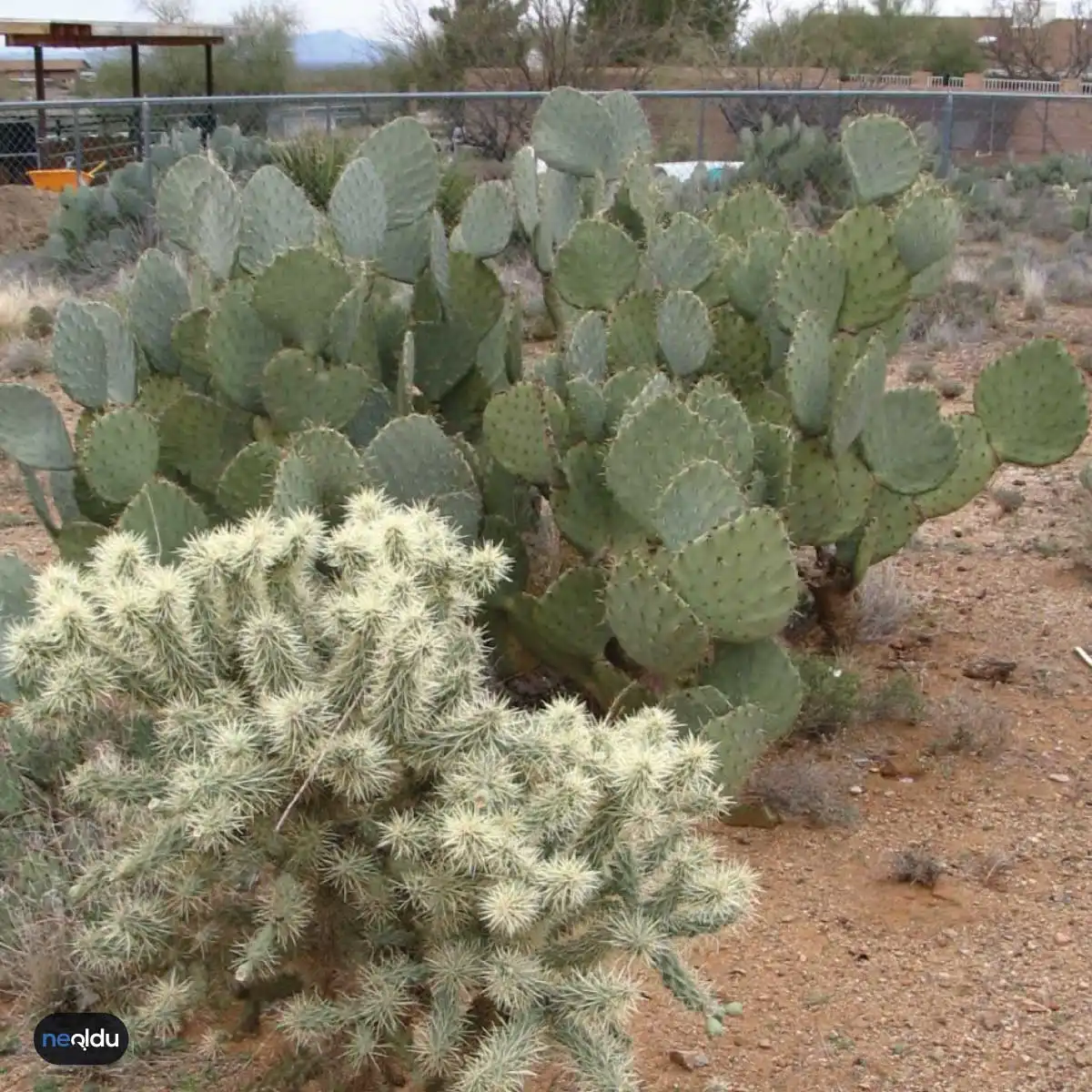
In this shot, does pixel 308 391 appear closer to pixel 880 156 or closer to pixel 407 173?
pixel 407 173

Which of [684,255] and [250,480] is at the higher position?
[684,255]

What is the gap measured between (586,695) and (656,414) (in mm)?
1041

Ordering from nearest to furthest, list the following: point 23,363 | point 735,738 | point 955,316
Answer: point 735,738, point 23,363, point 955,316

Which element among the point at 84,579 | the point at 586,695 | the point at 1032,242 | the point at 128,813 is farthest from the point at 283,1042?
the point at 1032,242

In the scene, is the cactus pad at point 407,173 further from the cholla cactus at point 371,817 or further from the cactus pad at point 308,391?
the cholla cactus at point 371,817

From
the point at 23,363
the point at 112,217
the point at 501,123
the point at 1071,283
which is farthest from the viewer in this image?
the point at 501,123

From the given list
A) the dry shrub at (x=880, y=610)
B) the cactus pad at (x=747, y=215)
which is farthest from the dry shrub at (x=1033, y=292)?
the dry shrub at (x=880, y=610)

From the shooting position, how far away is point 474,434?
540 centimetres

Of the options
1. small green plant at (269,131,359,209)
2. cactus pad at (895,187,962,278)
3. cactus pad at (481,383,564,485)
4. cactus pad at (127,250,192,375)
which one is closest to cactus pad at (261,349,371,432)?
cactus pad at (481,383,564,485)

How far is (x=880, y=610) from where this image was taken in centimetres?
561

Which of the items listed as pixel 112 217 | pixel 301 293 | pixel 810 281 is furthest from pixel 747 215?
pixel 112 217

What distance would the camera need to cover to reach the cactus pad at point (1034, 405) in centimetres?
512

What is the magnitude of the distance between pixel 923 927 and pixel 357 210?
2654 millimetres

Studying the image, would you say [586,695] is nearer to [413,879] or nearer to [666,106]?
[413,879]
